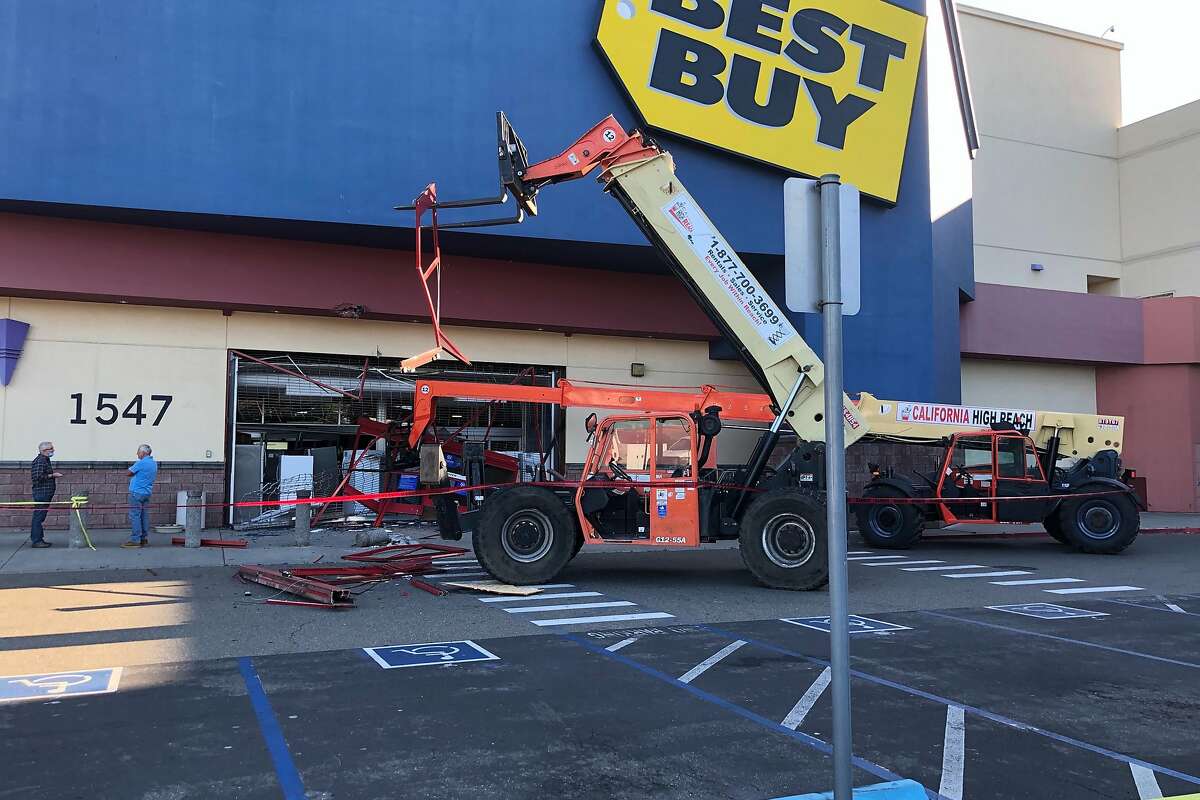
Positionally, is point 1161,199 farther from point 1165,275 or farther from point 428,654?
point 428,654

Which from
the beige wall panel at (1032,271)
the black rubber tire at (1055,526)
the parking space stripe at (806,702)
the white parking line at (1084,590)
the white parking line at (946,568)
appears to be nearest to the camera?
the parking space stripe at (806,702)

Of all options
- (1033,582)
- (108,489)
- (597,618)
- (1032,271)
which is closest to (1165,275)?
(1032,271)

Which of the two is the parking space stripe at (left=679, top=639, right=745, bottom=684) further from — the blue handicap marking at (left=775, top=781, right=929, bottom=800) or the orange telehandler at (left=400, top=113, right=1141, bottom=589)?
the orange telehandler at (left=400, top=113, right=1141, bottom=589)

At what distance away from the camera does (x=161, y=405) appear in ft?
55.7

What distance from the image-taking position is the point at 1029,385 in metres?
24.2

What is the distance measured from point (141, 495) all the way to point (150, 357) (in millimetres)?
3730

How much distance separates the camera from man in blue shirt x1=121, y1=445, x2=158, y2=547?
14.2 metres

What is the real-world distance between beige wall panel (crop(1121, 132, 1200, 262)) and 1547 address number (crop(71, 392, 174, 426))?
93.3 feet

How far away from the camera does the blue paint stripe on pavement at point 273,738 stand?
4324mm

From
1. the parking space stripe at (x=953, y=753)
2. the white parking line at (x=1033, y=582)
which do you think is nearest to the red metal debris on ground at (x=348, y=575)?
the parking space stripe at (x=953, y=753)

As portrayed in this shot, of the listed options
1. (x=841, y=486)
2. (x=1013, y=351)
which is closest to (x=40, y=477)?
(x=841, y=486)

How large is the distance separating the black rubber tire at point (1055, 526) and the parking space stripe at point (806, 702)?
1084 centimetres

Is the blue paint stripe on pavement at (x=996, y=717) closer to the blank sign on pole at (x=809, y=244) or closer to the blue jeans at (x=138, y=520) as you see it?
the blank sign on pole at (x=809, y=244)

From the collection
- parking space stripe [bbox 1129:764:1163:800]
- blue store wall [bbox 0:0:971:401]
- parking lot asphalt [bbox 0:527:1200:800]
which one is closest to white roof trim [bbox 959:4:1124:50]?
blue store wall [bbox 0:0:971:401]
